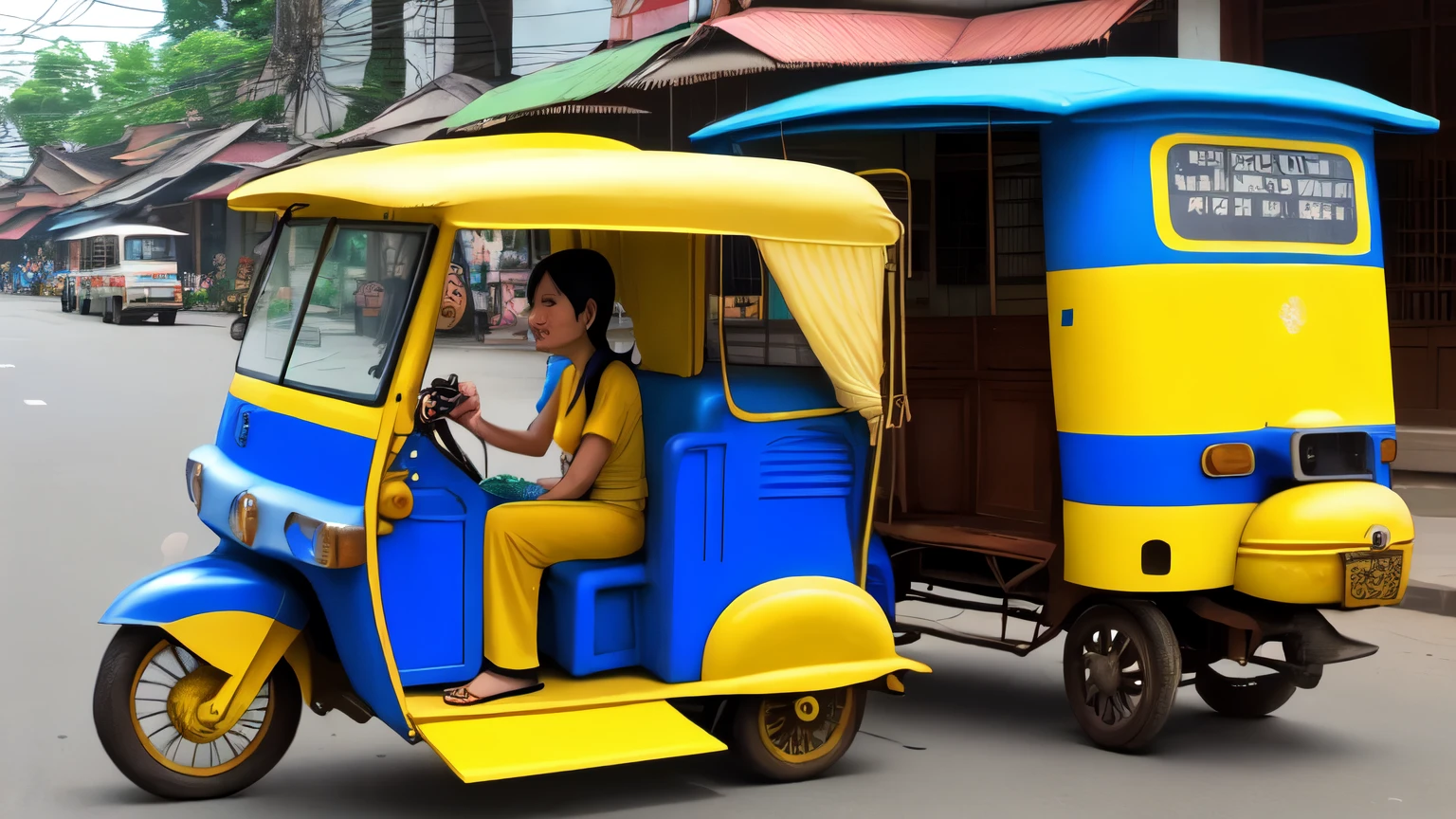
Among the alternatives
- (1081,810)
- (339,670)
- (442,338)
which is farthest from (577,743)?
(442,338)

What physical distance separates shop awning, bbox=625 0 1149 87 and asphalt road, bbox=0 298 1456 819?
7.90 meters

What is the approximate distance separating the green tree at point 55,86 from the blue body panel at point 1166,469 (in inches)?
3077

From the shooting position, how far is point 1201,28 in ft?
41.9

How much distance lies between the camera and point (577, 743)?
4547 mm

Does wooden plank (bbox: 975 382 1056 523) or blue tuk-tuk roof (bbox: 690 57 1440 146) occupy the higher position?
blue tuk-tuk roof (bbox: 690 57 1440 146)

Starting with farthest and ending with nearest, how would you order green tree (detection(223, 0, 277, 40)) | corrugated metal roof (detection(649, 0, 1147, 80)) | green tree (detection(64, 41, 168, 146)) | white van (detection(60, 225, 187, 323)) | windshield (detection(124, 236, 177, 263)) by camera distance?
green tree (detection(64, 41, 168, 146))
green tree (detection(223, 0, 277, 40))
windshield (detection(124, 236, 177, 263))
white van (detection(60, 225, 187, 323))
corrugated metal roof (detection(649, 0, 1147, 80))

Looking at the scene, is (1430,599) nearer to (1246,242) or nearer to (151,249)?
(1246,242)

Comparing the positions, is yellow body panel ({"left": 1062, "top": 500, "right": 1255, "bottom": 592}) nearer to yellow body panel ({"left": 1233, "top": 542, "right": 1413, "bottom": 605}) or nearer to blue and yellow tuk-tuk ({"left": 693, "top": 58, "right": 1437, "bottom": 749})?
blue and yellow tuk-tuk ({"left": 693, "top": 58, "right": 1437, "bottom": 749})

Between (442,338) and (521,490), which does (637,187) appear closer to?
(521,490)

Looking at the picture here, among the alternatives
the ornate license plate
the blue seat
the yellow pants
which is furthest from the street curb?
the yellow pants

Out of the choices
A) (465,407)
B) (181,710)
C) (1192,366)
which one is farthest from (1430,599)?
(181,710)

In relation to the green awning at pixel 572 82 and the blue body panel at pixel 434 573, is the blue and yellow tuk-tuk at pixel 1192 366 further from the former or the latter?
the green awning at pixel 572 82

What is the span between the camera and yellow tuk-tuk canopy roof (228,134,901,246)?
439 centimetres

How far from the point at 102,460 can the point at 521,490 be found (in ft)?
29.0
